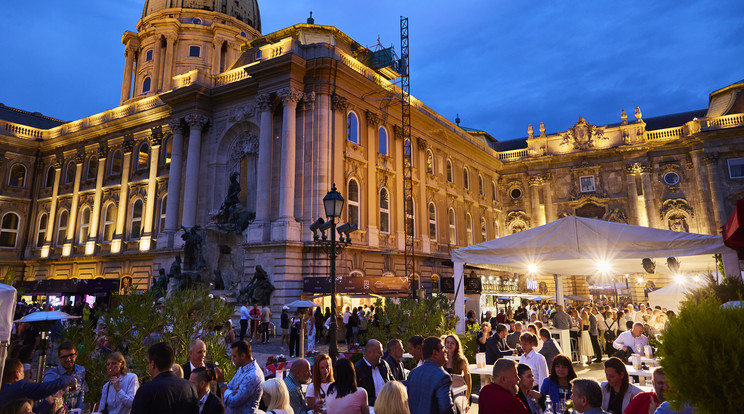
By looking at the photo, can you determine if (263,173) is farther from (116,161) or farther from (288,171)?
(116,161)

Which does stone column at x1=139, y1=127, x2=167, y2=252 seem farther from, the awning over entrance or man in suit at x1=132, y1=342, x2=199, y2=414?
man in suit at x1=132, y1=342, x2=199, y2=414

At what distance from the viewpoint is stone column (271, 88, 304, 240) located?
76.6 feet

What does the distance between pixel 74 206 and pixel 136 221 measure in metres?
7.47

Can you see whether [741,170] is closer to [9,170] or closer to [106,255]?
[106,255]

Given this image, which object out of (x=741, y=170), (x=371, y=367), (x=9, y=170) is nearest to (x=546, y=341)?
(x=371, y=367)

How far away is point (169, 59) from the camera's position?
41.0 metres

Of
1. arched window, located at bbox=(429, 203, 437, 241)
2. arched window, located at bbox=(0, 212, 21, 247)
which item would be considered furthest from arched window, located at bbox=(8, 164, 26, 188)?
arched window, located at bbox=(429, 203, 437, 241)

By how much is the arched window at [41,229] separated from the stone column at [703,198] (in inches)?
2102

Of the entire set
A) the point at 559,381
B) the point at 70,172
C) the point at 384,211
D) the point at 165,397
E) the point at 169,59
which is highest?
the point at 169,59

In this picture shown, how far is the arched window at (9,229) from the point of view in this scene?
123 feet

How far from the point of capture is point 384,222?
29141 mm

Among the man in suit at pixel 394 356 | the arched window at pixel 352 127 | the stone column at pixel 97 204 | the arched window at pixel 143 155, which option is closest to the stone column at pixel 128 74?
the stone column at pixel 97 204

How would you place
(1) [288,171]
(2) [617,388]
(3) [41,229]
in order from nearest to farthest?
1. (2) [617,388]
2. (1) [288,171]
3. (3) [41,229]

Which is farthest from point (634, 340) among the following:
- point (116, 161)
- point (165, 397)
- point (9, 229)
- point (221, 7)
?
point (9, 229)
